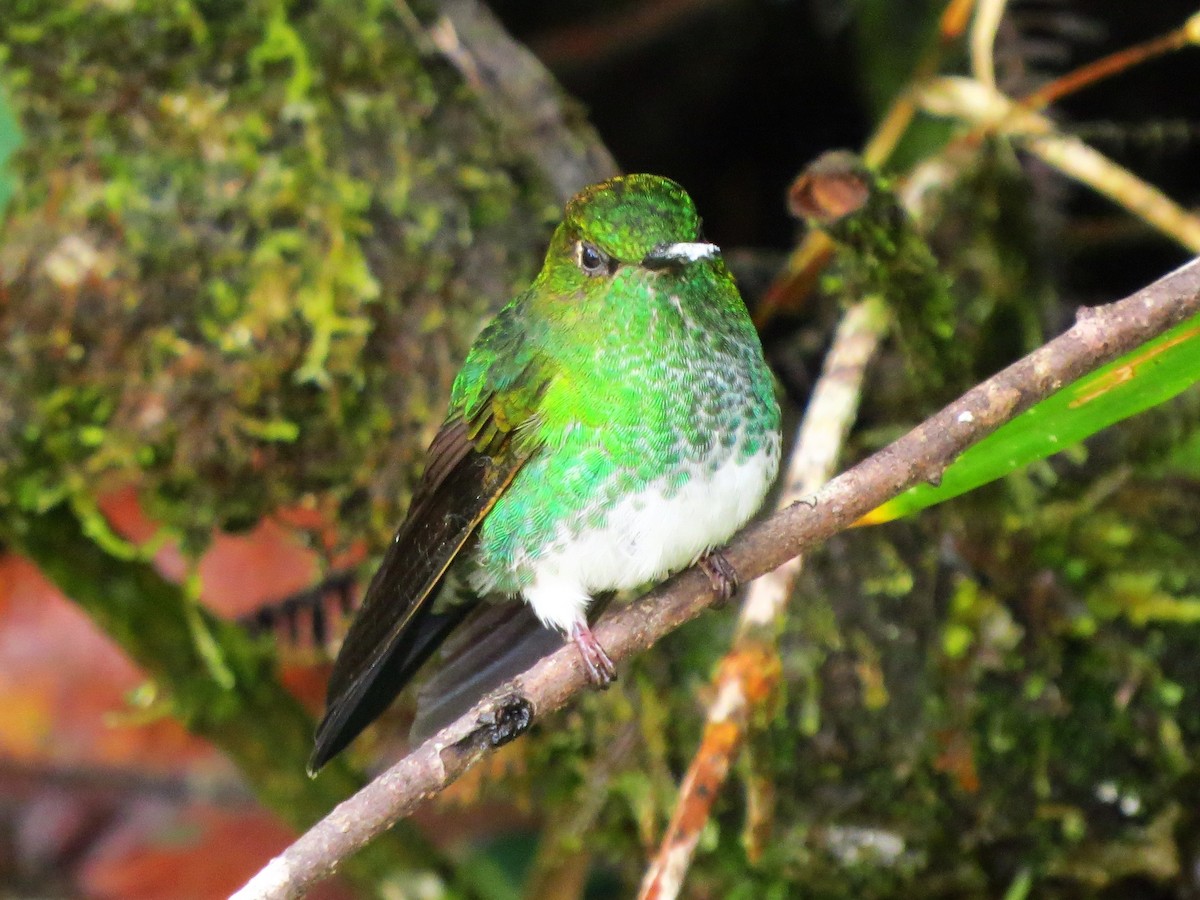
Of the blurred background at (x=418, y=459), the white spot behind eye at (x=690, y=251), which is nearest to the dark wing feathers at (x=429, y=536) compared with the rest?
the white spot behind eye at (x=690, y=251)

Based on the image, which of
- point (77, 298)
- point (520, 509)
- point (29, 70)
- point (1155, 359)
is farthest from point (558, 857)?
point (29, 70)

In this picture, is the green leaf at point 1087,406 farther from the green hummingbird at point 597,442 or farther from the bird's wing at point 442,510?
the bird's wing at point 442,510

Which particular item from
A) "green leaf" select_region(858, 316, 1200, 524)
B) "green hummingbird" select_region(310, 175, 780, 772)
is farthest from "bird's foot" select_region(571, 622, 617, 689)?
"green leaf" select_region(858, 316, 1200, 524)

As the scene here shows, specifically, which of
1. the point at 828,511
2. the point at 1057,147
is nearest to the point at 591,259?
the point at 828,511

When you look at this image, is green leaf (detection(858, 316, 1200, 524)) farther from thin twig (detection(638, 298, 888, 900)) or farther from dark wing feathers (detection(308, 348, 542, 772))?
dark wing feathers (detection(308, 348, 542, 772))

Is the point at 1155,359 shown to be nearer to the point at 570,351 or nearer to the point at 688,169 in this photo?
the point at 570,351

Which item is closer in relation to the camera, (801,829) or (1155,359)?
(1155,359)
